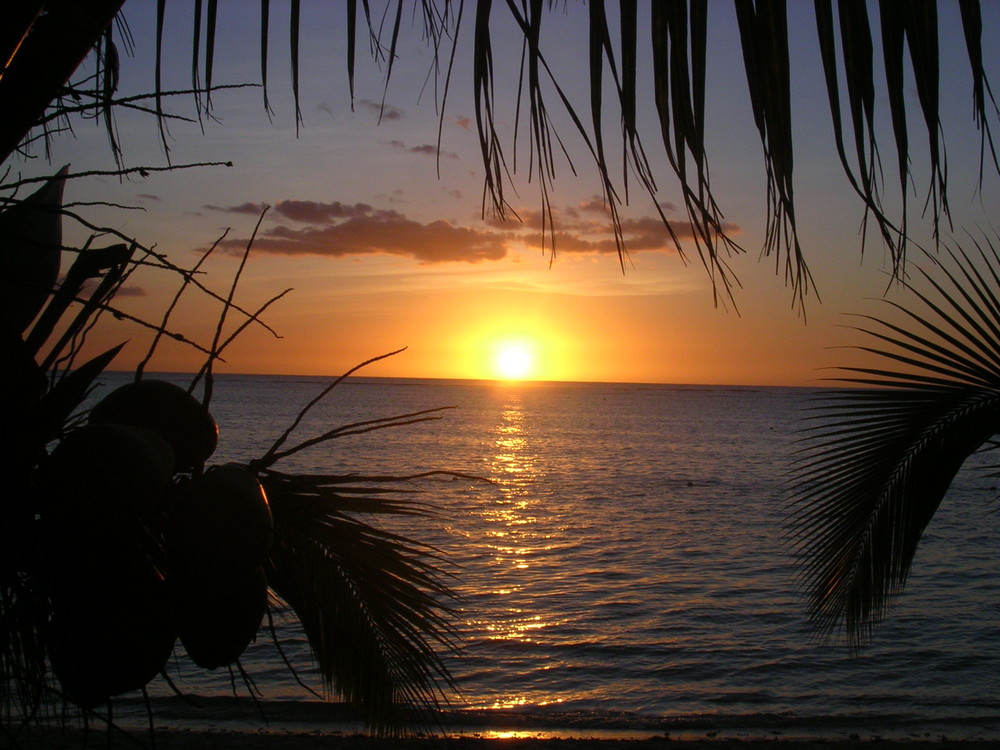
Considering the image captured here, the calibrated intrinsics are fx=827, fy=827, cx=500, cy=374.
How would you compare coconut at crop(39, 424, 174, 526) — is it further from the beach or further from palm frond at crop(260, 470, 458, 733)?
the beach

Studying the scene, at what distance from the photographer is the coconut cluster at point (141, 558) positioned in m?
0.81

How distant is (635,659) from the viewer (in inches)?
492

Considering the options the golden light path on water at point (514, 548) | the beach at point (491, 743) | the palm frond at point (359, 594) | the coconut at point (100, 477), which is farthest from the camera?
the golden light path on water at point (514, 548)

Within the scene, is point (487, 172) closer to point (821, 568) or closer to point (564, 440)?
point (821, 568)

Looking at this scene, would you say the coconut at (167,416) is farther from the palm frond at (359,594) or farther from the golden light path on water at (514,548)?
the golden light path on water at (514,548)

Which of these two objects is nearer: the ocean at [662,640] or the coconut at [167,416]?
the coconut at [167,416]

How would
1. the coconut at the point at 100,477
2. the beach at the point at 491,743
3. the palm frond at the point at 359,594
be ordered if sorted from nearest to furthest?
the coconut at the point at 100,477, the palm frond at the point at 359,594, the beach at the point at 491,743

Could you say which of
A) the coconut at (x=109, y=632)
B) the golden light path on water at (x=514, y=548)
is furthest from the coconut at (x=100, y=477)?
the golden light path on water at (x=514, y=548)

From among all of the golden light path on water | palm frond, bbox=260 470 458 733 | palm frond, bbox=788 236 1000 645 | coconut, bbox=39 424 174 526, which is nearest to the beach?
the golden light path on water

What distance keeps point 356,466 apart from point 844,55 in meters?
40.3

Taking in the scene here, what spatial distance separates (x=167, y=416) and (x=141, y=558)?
0.55 ft

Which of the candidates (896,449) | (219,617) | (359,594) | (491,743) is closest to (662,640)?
(491,743)

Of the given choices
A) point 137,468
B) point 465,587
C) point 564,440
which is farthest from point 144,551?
point 564,440

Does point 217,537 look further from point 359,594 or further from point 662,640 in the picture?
point 662,640
